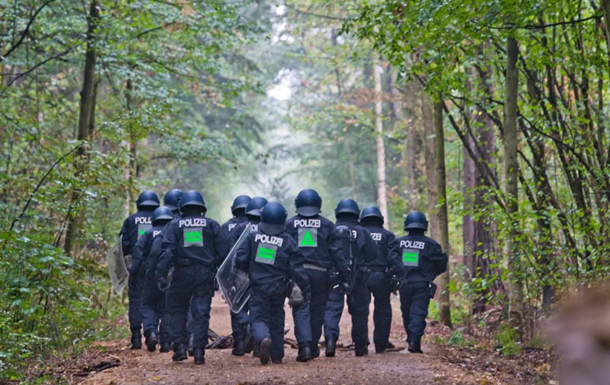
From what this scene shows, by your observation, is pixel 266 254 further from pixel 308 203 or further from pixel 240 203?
pixel 240 203

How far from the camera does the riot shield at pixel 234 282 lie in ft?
32.0

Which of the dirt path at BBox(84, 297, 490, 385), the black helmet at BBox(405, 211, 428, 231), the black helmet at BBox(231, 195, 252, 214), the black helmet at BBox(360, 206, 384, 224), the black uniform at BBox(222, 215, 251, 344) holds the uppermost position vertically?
the black helmet at BBox(231, 195, 252, 214)

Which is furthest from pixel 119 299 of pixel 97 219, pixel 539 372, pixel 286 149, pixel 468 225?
pixel 286 149

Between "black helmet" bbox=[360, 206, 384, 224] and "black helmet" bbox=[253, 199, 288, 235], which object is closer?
"black helmet" bbox=[253, 199, 288, 235]

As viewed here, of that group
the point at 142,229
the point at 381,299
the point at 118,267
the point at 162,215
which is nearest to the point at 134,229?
the point at 142,229

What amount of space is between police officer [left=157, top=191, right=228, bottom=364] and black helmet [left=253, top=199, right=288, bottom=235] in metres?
0.93

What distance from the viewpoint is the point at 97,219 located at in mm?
16859

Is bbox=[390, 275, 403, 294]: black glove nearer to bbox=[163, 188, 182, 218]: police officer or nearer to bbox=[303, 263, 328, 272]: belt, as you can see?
bbox=[303, 263, 328, 272]: belt

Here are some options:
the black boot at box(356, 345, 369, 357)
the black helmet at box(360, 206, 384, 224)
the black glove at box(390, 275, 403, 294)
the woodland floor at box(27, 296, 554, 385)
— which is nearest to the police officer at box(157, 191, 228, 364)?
the woodland floor at box(27, 296, 554, 385)

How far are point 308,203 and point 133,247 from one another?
3167mm

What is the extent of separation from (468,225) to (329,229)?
765 centimetres

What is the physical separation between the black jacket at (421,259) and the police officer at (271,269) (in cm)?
247

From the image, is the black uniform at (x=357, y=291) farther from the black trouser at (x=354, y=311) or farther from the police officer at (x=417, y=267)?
the police officer at (x=417, y=267)

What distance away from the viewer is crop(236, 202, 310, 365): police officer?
30.7ft
